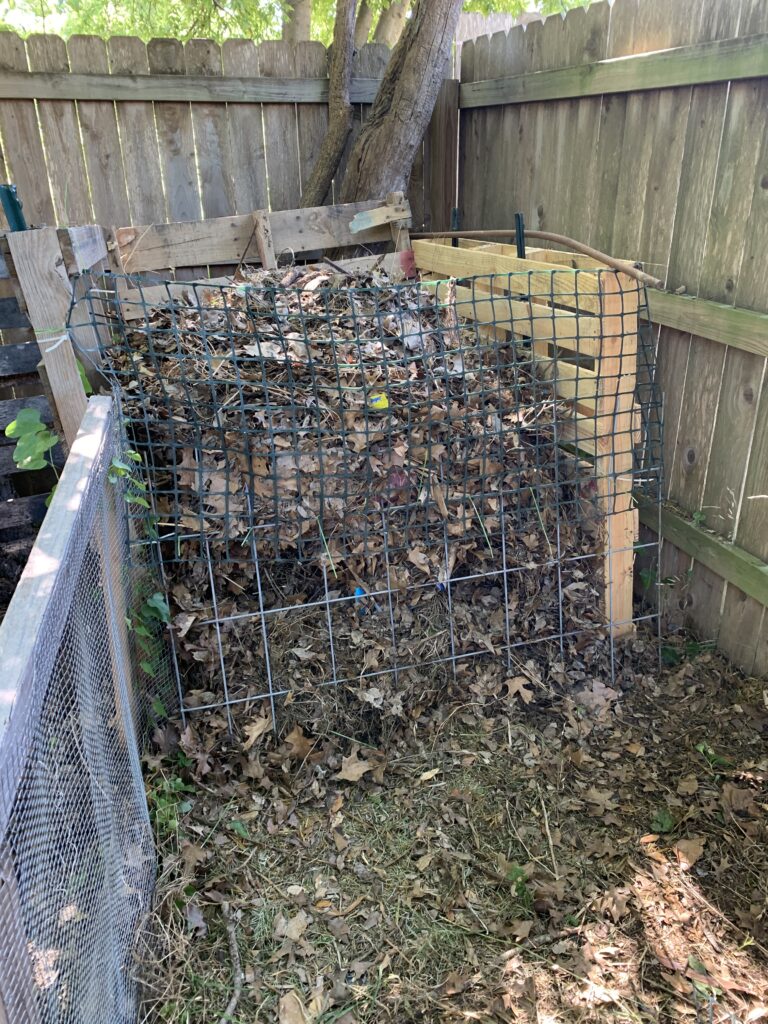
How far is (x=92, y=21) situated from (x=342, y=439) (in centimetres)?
Result: 905

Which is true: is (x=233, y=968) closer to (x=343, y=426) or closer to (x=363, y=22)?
(x=343, y=426)

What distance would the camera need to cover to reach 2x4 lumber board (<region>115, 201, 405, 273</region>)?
4.45m

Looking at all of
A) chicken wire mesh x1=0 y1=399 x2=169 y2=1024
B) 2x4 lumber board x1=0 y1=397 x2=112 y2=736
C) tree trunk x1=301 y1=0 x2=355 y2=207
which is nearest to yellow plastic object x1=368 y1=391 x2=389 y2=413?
chicken wire mesh x1=0 y1=399 x2=169 y2=1024

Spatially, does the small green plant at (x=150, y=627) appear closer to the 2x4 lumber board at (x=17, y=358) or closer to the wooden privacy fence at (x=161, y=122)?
the 2x4 lumber board at (x=17, y=358)

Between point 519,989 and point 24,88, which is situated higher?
point 24,88

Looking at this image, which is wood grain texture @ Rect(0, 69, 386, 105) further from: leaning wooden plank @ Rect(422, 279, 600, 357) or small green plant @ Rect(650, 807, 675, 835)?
small green plant @ Rect(650, 807, 675, 835)

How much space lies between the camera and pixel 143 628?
2.97 metres

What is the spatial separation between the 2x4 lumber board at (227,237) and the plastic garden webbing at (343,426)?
1060 mm

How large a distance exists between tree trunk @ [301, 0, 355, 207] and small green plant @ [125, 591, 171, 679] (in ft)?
11.9

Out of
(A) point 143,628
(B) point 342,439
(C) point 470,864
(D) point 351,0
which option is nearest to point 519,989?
(C) point 470,864

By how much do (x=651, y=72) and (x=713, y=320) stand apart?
1.21 m

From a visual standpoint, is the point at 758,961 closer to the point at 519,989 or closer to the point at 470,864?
the point at 519,989

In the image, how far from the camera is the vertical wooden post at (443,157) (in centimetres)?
541

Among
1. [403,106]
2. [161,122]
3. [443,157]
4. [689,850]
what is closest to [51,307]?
[161,122]
